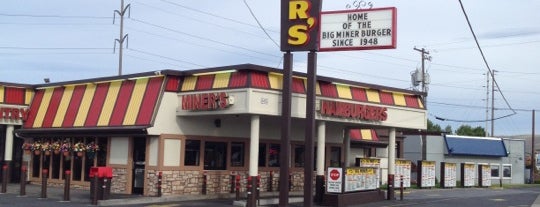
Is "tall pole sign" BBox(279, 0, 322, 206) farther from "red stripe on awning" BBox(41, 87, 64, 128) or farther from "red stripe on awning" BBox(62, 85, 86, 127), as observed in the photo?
"red stripe on awning" BBox(41, 87, 64, 128)

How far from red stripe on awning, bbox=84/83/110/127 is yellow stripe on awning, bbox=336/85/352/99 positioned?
917 cm

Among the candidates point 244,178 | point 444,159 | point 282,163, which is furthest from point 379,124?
point 444,159

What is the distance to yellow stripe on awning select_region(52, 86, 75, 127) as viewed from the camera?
28.1m

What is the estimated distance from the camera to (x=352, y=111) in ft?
81.8

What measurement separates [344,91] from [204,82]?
535 centimetres

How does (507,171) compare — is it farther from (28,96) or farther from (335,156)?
(28,96)

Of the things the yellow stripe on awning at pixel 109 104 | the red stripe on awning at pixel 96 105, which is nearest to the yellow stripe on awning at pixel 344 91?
the yellow stripe on awning at pixel 109 104

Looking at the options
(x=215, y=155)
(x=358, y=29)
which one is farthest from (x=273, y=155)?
(x=358, y=29)

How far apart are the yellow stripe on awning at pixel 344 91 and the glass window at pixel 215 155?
4817mm

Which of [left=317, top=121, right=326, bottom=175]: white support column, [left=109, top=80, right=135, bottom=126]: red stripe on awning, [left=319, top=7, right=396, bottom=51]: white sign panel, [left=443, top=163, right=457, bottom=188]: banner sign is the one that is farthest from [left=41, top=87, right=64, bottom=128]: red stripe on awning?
[left=443, top=163, right=457, bottom=188]: banner sign

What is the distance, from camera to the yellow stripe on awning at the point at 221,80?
22828 millimetres

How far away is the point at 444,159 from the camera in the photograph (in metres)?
53.3

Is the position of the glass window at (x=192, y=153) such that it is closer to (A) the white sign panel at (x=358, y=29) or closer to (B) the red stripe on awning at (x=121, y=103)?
(B) the red stripe on awning at (x=121, y=103)

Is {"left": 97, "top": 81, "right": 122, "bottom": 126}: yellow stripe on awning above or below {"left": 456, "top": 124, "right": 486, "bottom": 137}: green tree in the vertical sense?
below
